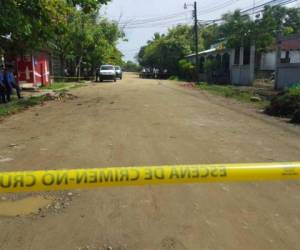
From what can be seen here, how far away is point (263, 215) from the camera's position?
4844mm

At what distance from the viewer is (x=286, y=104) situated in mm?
14000

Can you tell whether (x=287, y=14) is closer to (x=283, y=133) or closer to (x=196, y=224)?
(x=283, y=133)

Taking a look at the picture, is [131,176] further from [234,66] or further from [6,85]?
[234,66]

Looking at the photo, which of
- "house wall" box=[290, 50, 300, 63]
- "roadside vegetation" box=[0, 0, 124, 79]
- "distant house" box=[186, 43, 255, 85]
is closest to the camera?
"roadside vegetation" box=[0, 0, 124, 79]

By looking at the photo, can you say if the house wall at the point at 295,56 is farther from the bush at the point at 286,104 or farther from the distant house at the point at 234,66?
the bush at the point at 286,104

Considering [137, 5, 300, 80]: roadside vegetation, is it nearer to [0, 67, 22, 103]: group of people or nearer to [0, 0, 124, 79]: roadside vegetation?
[0, 0, 124, 79]: roadside vegetation

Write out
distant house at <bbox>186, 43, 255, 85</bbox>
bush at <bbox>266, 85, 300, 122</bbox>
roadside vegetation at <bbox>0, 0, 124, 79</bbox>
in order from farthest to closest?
distant house at <bbox>186, 43, 255, 85</bbox>
roadside vegetation at <bbox>0, 0, 124, 79</bbox>
bush at <bbox>266, 85, 300, 122</bbox>

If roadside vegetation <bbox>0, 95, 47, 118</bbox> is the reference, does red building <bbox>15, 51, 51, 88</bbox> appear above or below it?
above

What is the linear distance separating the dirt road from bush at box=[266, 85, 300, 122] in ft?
11.7

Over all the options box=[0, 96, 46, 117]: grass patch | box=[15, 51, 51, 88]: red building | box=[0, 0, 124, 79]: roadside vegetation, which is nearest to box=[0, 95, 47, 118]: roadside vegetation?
box=[0, 96, 46, 117]: grass patch

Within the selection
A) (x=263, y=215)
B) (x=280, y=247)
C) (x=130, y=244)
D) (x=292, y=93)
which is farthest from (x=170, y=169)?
(x=292, y=93)

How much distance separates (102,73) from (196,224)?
40347 millimetres

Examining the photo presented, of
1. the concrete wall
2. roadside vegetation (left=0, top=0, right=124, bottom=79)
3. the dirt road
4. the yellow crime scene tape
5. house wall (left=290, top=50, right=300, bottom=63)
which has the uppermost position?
roadside vegetation (left=0, top=0, right=124, bottom=79)

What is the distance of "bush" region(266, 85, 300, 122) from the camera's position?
44.9 ft
